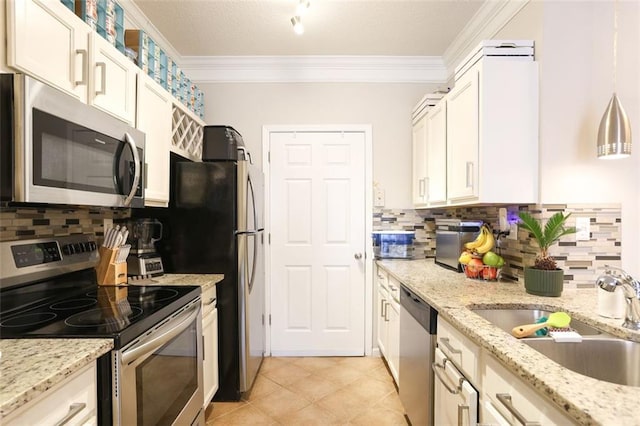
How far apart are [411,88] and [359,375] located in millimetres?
2555

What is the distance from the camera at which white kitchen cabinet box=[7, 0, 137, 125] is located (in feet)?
3.53

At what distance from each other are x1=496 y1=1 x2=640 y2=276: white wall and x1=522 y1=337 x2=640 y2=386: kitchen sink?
0.82 m

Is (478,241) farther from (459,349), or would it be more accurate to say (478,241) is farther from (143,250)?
(143,250)

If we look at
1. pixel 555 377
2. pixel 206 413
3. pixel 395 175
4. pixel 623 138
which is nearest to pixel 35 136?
pixel 555 377

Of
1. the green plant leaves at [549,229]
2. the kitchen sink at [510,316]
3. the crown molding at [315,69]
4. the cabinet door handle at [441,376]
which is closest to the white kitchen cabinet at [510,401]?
the cabinet door handle at [441,376]

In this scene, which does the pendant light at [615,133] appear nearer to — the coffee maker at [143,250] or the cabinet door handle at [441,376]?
the cabinet door handle at [441,376]

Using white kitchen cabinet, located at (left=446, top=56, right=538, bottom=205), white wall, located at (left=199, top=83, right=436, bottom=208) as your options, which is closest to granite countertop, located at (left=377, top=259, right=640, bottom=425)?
white kitchen cabinet, located at (left=446, top=56, right=538, bottom=205)

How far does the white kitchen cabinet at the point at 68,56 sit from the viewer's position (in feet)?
3.53

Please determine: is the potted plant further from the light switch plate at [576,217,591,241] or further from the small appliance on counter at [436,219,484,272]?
the small appliance on counter at [436,219,484,272]

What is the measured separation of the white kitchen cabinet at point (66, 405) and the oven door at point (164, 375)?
0.26 ft

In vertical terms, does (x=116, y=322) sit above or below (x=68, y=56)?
below

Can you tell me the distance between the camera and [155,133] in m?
Result: 1.96

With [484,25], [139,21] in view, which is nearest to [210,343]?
[139,21]

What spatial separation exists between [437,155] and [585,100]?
0.89 m
